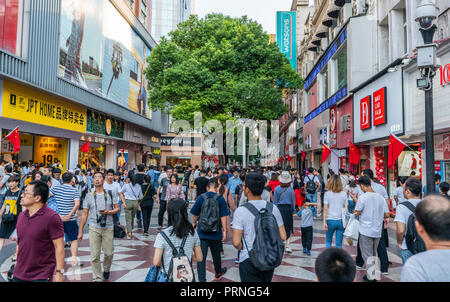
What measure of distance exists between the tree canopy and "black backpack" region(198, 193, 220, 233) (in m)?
13.9

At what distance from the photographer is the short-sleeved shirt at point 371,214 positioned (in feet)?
18.4

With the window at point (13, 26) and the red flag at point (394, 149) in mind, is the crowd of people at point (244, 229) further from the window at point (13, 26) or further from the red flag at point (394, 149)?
the window at point (13, 26)

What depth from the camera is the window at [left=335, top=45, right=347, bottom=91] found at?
19.2 meters

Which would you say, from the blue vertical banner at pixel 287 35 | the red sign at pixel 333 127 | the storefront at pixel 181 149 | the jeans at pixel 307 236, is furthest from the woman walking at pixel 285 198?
the storefront at pixel 181 149

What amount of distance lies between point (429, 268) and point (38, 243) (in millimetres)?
3462

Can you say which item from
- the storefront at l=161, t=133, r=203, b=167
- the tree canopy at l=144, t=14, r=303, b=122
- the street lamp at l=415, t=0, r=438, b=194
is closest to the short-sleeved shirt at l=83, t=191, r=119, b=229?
the street lamp at l=415, t=0, r=438, b=194

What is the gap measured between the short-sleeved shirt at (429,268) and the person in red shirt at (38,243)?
3.16m

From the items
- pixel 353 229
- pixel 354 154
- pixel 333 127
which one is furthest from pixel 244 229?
pixel 333 127

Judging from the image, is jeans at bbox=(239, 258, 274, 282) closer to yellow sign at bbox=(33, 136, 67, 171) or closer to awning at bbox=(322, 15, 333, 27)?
yellow sign at bbox=(33, 136, 67, 171)

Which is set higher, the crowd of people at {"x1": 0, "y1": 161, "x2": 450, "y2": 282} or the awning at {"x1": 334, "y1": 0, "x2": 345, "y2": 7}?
the awning at {"x1": 334, "y1": 0, "x2": 345, "y2": 7}

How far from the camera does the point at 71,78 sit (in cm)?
1792

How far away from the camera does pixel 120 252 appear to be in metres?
7.71
